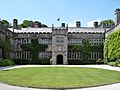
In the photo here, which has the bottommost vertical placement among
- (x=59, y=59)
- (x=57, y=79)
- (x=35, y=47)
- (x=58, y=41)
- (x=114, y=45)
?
(x=57, y=79)

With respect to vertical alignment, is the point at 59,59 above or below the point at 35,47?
below

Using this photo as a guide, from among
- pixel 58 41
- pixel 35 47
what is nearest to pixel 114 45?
pixel 58 41

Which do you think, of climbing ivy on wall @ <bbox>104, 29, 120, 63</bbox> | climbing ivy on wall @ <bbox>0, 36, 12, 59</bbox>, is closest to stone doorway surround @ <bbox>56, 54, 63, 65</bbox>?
climbing ivy on wall @ <bbox>0, 36, 12, 59</bbox>

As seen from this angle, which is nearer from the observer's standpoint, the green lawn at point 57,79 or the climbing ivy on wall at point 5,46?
the green lawn at point 57,79

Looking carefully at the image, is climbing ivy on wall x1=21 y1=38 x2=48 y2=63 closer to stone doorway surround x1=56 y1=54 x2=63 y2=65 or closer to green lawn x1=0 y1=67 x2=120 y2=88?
stone doorway surround x1=56 y1=54 x2=63 y2=65

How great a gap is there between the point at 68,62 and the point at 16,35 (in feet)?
39.9

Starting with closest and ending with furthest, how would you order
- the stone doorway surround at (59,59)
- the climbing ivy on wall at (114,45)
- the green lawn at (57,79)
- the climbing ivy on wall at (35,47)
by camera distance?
the green lawn at (57,79) → the climbing ivy on wall at (114,45) → the climbing ivy on wall at (35,47) → the stone doorway surround at (59,59)

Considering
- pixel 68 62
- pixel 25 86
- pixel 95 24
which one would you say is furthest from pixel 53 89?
pixel 95 24

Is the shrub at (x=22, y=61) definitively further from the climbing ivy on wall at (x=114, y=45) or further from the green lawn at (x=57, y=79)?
the green lawn at (x=57, y=79)

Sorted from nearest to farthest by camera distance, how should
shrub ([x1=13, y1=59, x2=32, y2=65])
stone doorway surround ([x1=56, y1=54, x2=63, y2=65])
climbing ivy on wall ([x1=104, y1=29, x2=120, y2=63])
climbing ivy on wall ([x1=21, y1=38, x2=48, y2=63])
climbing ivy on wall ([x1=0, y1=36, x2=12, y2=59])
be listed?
climbing ivy on wall ([x1=104, y1=29, x2=120, y2=63]) < climbing ivy on wall ([x1=0, y1=36, x2=12, y2=59]) < shrub ([x1=13, y1=59, x2=32, y2=65]) < climbing ivy on wall ([x1=21, y1=38, x2=48, y2=63]) < stone doorway surround ([x1=56, y1=54, x2=63, y2=65])

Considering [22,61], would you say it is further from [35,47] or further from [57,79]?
[57,79]

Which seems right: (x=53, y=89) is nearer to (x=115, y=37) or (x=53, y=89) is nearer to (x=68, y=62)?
(x=115, y=37)

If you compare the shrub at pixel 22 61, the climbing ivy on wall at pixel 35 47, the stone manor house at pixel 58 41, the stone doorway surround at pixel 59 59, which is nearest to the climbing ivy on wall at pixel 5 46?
the shrub at pixel 22 61

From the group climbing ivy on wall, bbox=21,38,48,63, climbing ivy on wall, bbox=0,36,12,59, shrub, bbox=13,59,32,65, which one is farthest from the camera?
climbing ivy on wall, bbox=21,38,48,63
